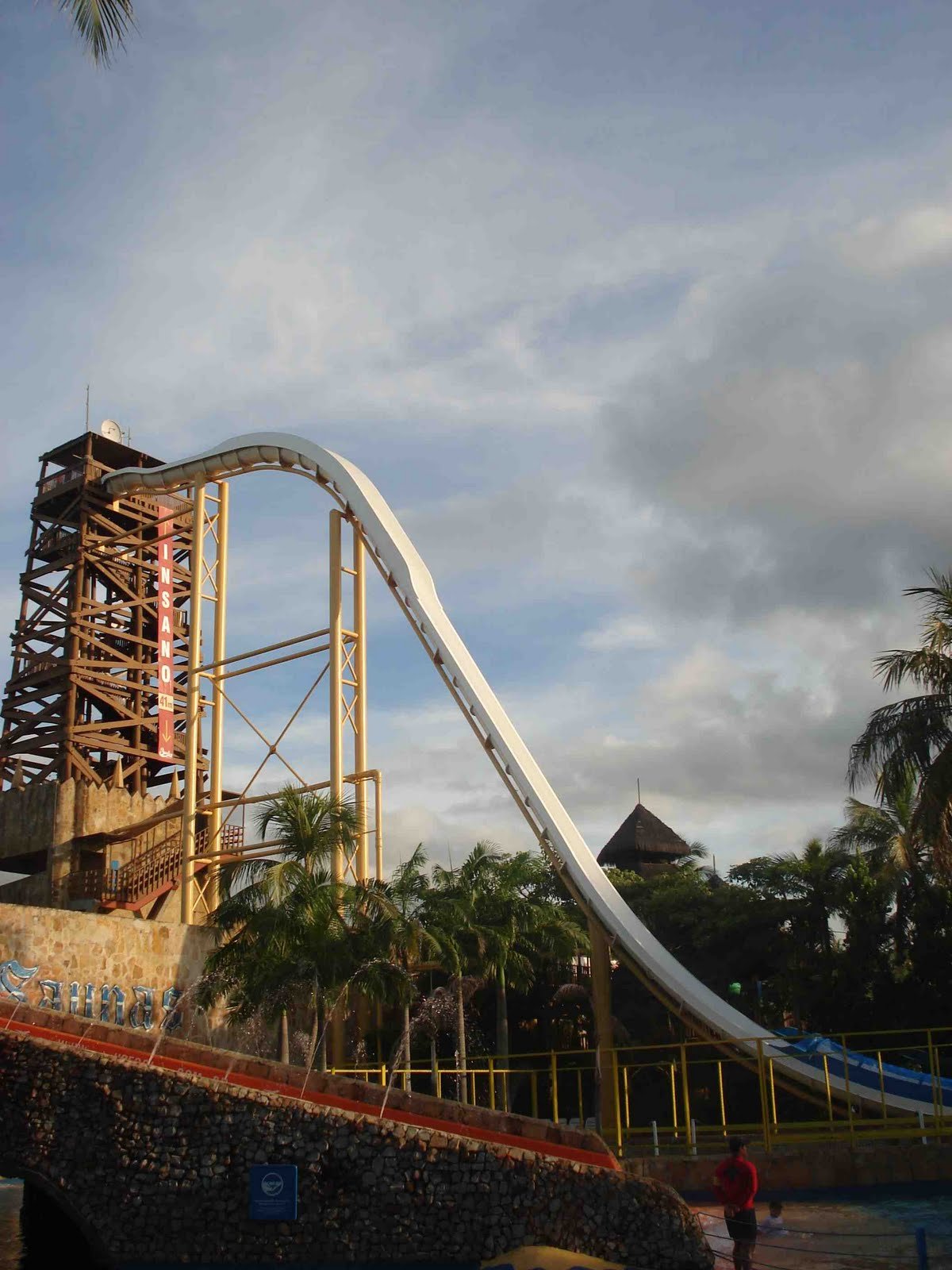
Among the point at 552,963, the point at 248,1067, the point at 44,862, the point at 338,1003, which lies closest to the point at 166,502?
the point at 44,862

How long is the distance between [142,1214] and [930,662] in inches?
518

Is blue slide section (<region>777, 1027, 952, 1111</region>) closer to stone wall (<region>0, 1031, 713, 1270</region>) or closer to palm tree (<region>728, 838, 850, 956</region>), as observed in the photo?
stone wall (<region>0, 1031, 713, 1270</region>)

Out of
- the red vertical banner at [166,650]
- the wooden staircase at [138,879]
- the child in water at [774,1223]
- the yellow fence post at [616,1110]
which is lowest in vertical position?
the child in water at [774,1223]

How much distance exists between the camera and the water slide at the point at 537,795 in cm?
1898

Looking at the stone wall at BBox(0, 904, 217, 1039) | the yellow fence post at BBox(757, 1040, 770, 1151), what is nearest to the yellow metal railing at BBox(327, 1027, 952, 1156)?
the yellow fence post at BBox(757, 1040, 770, 1151)

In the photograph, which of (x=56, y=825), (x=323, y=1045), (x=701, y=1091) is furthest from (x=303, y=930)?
(x=701, y=1091)

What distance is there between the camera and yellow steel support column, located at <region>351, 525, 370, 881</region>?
84.0 ft

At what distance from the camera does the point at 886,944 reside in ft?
99.2

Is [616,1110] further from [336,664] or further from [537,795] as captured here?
[336,664]

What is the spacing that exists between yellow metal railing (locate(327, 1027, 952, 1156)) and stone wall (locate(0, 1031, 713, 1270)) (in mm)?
2156

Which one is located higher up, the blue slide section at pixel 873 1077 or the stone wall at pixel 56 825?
the stone wall at pixel 56 825

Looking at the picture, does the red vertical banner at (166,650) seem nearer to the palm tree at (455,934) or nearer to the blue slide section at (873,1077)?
the palm tree at (455,934)

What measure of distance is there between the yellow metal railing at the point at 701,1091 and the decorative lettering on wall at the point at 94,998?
3.36 m

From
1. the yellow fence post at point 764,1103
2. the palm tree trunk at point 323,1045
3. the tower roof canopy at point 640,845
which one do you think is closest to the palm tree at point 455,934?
the palm tree trunk at point 323,1045
